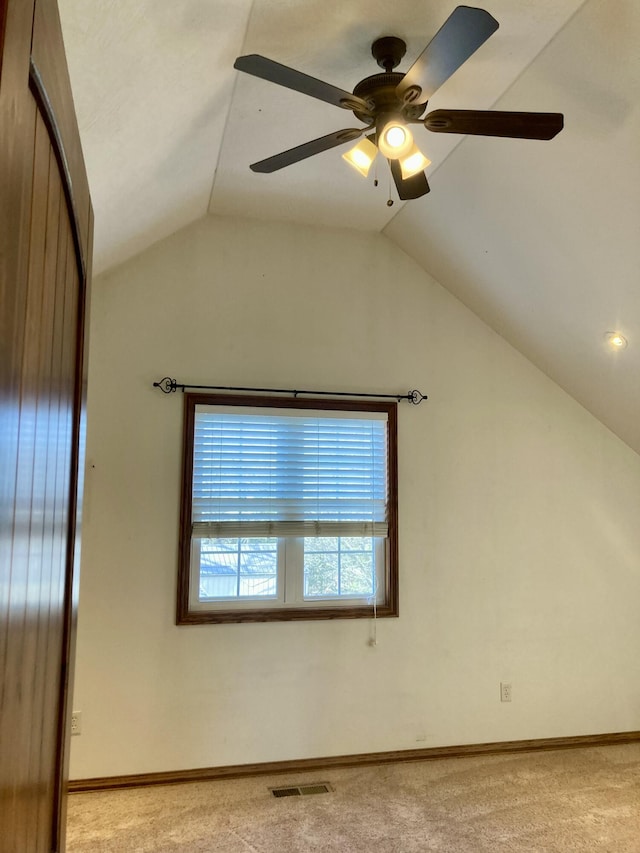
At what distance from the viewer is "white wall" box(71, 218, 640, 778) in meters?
3.06

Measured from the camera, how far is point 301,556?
A: 10.9ft

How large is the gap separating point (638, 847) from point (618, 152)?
2.82 m

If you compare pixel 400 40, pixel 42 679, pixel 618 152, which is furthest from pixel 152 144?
pixel 42 679

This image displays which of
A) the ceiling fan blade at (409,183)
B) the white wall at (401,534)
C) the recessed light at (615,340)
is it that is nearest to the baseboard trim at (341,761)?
the white wall at (401,534)

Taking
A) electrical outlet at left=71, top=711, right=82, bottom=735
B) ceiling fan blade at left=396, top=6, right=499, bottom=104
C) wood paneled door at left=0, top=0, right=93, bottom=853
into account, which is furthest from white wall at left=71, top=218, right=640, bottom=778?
wood paneled door at left=0, top=0, right=93, bottom=853

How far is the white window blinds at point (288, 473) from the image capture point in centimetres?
322

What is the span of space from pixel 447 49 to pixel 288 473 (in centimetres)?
225

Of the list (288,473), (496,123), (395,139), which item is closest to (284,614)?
(288,473)

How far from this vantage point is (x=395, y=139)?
71.3 inches

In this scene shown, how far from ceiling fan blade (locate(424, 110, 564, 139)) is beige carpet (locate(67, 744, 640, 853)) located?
273 cm

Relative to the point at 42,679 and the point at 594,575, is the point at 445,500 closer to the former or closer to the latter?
the point at 594,575

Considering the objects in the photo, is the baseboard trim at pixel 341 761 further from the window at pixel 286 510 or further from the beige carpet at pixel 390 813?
the window at pixel 286 510

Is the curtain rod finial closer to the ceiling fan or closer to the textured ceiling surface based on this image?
the textured ceiling surface

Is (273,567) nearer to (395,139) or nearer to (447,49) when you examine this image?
(395,139)
